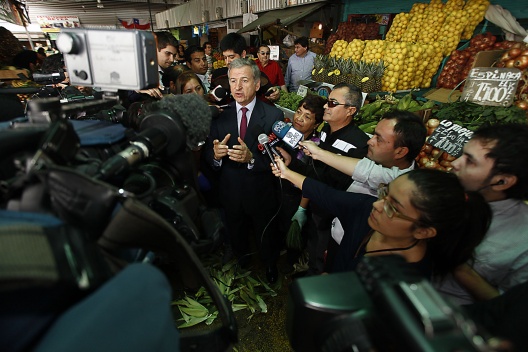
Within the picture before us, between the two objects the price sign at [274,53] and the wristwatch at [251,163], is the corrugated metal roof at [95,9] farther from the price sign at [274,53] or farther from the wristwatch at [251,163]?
the wristwatch at [251,163]

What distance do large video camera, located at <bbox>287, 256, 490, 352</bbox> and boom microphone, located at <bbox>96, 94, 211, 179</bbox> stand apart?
53 cm

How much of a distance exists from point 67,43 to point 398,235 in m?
1.50

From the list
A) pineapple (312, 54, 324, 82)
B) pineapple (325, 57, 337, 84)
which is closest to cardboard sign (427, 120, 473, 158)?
pineapple (325, 57, 337, 84)

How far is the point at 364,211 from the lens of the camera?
1.48 meters

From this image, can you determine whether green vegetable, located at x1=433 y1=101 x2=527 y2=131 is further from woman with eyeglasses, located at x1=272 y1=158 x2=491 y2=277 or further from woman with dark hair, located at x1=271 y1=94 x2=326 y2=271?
woman with eyeglasses, located at x1=272 y1=158 x2=491 y2=277

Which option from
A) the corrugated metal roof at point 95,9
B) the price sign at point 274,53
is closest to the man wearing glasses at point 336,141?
the price sign at point 274,53

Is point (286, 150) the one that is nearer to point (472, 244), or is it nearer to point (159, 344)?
point (472, 244)

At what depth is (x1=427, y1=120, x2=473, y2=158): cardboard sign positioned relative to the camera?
6.79 ft

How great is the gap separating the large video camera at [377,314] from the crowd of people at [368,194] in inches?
27.6

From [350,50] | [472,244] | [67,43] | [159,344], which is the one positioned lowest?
[472,244]

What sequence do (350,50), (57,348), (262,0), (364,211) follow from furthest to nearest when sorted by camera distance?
(262,0)
(350,50)
(364,211)
(57,348)

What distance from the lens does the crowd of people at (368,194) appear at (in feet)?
3.87

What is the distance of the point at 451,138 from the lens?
2143 millimetres

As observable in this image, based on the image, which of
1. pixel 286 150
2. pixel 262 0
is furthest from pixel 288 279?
pixel 262 0
